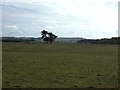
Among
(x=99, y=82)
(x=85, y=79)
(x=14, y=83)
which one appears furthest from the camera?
(x=85, y=79)

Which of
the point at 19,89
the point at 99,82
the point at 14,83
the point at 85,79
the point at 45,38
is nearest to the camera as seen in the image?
the point at 19,89

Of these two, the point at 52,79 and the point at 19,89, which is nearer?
the point at 19,89

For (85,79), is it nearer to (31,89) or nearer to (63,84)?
→ (63,84)

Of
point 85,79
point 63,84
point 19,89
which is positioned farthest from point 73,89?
point 85,79

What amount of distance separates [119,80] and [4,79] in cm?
654

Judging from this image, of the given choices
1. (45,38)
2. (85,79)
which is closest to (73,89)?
(85,79)

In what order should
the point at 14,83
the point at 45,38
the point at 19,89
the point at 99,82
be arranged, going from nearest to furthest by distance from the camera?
the point at 19,89, the point at 14,83, the point at 99,82, the point at 45,38

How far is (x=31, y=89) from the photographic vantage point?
556 inches

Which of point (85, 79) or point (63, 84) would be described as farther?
point (85, 79)

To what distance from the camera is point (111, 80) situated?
709 inches

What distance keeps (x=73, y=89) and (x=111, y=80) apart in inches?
167

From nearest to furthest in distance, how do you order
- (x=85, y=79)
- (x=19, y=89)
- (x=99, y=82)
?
(x=19, y=89) → (x=99, y=82) → (x=85, y=79)

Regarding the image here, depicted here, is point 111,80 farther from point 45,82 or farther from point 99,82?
point 45,82

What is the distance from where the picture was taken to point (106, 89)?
1490 cm
